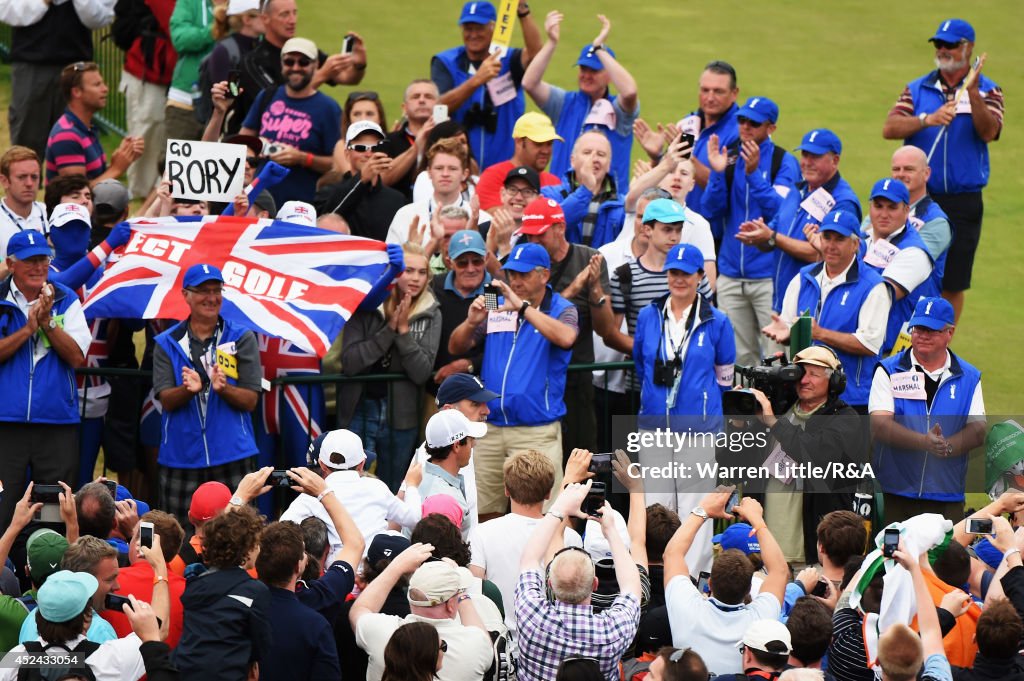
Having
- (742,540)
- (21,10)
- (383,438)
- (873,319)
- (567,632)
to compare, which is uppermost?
(21,10)

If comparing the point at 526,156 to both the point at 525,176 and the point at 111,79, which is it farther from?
the point at 111,79

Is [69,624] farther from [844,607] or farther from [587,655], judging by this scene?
[844,607]

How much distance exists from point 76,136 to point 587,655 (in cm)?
692

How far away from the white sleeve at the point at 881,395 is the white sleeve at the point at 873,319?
63 centimetres

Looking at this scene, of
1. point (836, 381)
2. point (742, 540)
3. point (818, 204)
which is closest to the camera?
point (742, 540)

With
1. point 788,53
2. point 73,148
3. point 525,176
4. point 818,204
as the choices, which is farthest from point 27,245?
point 788,53

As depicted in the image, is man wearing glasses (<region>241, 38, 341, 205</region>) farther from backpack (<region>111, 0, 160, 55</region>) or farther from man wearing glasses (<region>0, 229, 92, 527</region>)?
backpack (<region>111, 0, 160, 55</region>)

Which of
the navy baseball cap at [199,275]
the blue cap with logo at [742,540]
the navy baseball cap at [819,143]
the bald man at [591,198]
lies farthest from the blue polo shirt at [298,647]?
the navy baseball cap at [819,143]

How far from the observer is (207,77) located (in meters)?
13.3

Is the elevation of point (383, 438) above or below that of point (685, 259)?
below

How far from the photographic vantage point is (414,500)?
7.89 meters

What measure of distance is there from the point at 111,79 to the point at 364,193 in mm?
6246

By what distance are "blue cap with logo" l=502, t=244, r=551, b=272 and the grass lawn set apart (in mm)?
7307

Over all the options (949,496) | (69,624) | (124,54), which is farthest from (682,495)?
(124,54)
